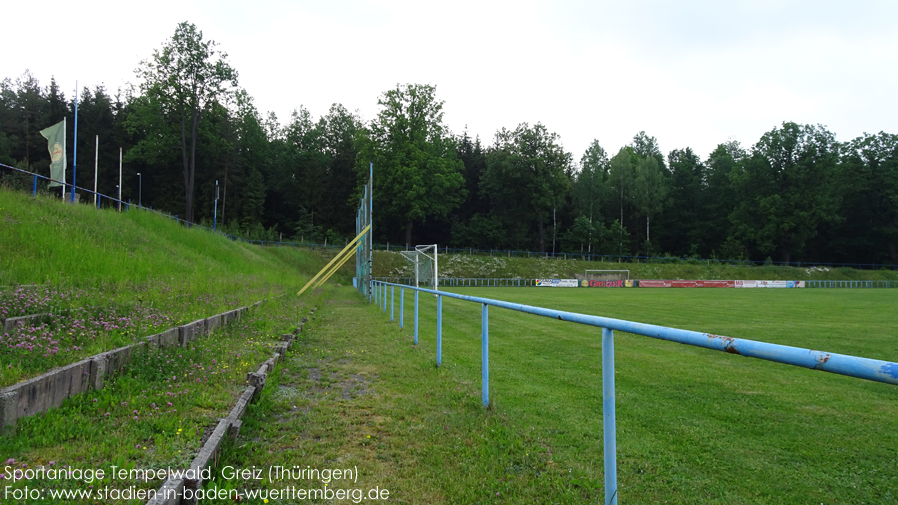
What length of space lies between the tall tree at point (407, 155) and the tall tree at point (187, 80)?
16.0 metres

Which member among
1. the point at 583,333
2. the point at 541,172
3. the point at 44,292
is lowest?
the point at 583,333

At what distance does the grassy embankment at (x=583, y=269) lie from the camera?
43.0 m

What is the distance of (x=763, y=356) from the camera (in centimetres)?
153

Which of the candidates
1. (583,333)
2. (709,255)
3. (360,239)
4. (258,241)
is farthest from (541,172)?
(583,333)

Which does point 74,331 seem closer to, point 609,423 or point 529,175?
point 609,423

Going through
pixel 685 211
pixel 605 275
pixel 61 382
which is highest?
pixel 685 211

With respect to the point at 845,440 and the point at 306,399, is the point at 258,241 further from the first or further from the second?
the point at 845,440

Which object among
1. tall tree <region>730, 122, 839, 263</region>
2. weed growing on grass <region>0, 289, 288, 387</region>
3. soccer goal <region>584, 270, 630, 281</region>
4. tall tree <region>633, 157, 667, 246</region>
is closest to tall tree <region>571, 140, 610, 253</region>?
tall tree <region>633, 157, 667, 246</region>

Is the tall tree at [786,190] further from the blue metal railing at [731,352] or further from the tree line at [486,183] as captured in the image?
the blue metal railing at [731,352]

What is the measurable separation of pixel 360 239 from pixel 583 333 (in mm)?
13167

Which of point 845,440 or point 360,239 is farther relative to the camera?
point 360,239

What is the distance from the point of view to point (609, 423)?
92.7 inches

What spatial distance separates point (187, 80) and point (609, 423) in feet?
151

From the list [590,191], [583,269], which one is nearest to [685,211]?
[590,191]
